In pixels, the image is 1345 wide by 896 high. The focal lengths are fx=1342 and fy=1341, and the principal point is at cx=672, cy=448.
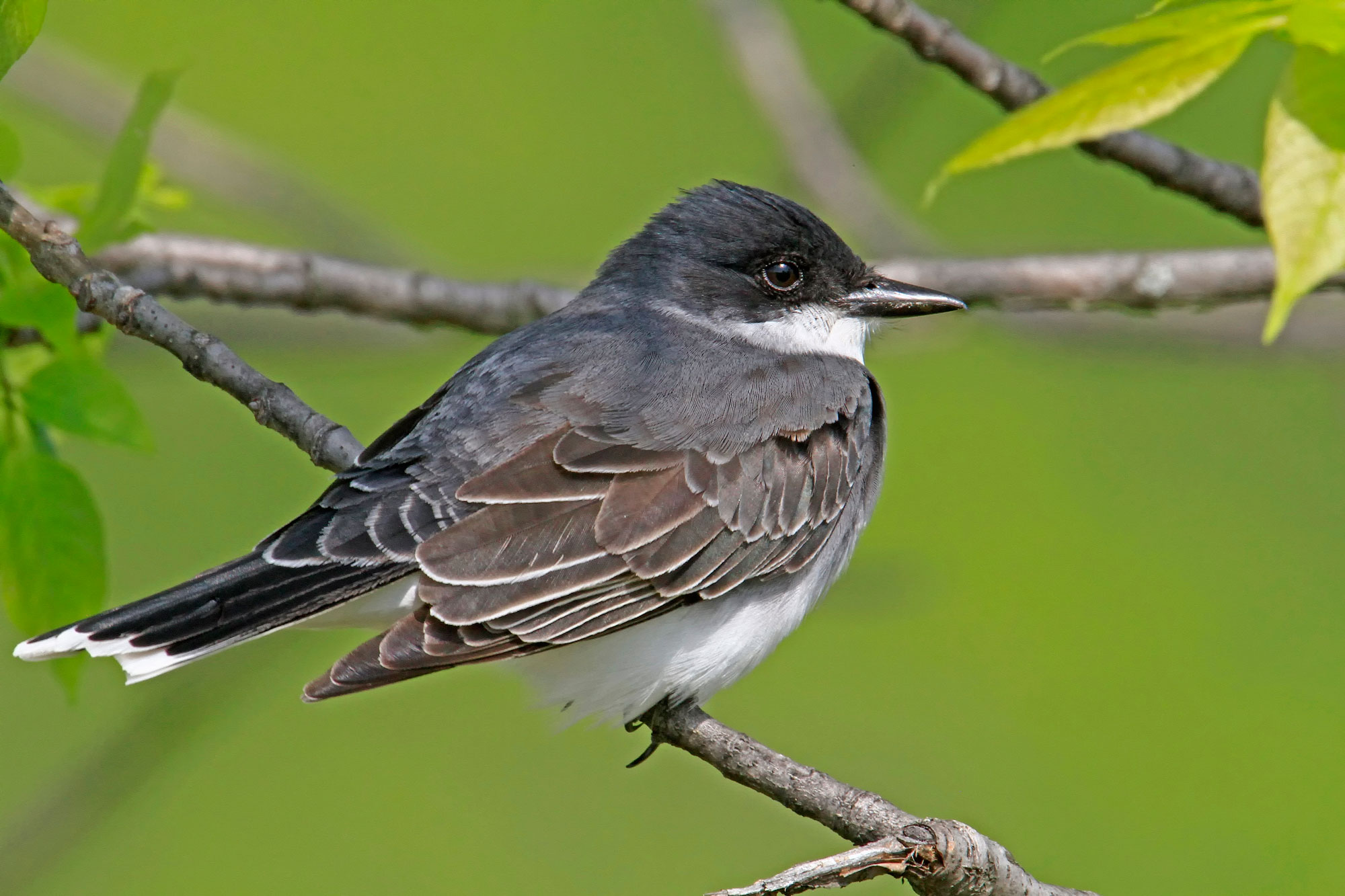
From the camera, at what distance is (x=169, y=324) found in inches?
110

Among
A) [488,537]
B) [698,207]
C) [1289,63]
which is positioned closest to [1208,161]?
[698,207]

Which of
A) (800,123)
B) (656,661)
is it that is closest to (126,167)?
(656,661)

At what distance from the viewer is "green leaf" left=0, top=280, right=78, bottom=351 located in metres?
2.69

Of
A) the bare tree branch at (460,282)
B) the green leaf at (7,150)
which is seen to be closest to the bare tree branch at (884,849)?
the bare tree branch at (460,282)

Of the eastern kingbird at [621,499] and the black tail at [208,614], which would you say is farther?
the eastern kingbird at [621,499]

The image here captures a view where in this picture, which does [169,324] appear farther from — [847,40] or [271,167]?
[847,40]

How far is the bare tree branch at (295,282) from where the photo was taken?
3.58 m

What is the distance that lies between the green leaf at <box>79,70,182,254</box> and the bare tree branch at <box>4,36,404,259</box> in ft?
6.09

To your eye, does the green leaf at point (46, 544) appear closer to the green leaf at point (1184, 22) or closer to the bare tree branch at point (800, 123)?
the green leaf at point (1184, 22)

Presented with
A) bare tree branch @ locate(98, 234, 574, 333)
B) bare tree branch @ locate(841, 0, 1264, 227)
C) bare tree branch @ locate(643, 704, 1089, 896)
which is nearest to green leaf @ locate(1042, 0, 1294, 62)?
bare tree branch @ locate(841, 0, 1264, 227)

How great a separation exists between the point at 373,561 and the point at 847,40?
4.71m

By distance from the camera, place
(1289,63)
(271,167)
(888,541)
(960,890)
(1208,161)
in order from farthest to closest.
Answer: (888,541) < (271,167) < (1208,161) < (960,890) < (1289,63)

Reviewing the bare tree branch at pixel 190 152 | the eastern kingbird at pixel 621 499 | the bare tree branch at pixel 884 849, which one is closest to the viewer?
the bare tree branch at pixel 884 849

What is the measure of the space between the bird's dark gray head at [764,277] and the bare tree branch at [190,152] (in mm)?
1474
